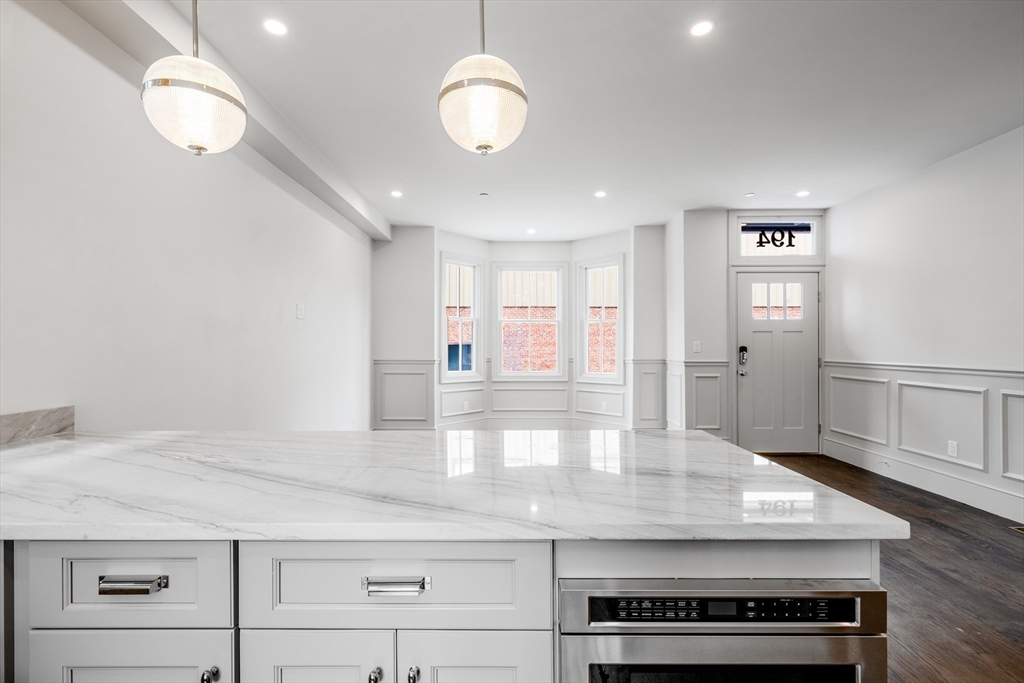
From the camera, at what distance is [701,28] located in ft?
7.22

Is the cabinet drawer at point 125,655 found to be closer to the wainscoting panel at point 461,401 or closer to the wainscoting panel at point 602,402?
the wainscoting panel at point 461,401

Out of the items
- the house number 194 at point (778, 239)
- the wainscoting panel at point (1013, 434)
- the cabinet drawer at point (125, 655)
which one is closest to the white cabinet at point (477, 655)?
the cabinet drawer at point (125, 655)

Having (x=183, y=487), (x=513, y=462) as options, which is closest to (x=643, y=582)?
(x=513, y=462)

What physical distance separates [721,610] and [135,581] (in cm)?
104

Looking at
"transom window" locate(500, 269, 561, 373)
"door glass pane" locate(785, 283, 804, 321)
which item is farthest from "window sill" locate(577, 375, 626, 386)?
"door glass pane" locate(785, 283, 804, 321)

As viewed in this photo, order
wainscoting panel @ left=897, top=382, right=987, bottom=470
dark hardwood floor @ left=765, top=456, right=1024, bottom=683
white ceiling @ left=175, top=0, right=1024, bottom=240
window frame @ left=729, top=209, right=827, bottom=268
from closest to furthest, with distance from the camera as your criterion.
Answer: dark hardwood floor @ left=765, top=456, right=1024, bottom=683 → white ceiling @ left=175, top=0, right=1024, bottom=240 → wainscoting panel @ left=897, top=382, right=987, bottom=470 → window frame @ left=729, top=209, right=827, bottom=268

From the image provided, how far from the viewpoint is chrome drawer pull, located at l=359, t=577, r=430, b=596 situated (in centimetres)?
90

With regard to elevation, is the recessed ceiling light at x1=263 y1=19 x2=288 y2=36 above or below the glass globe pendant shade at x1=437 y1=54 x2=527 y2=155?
above

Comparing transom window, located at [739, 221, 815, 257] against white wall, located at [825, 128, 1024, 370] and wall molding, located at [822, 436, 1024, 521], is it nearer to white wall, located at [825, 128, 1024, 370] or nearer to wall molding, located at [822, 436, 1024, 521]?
white wall, located at [825, 128, 1024, 370]

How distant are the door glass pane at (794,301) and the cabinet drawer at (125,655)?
5.63 meters

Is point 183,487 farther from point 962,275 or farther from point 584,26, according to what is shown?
point 962,275

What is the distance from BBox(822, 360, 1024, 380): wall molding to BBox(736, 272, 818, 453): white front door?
34 cm

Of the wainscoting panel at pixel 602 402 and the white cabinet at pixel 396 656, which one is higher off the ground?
the white cabinet at pixel 396 656

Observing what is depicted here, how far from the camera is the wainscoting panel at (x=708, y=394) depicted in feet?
17.2
